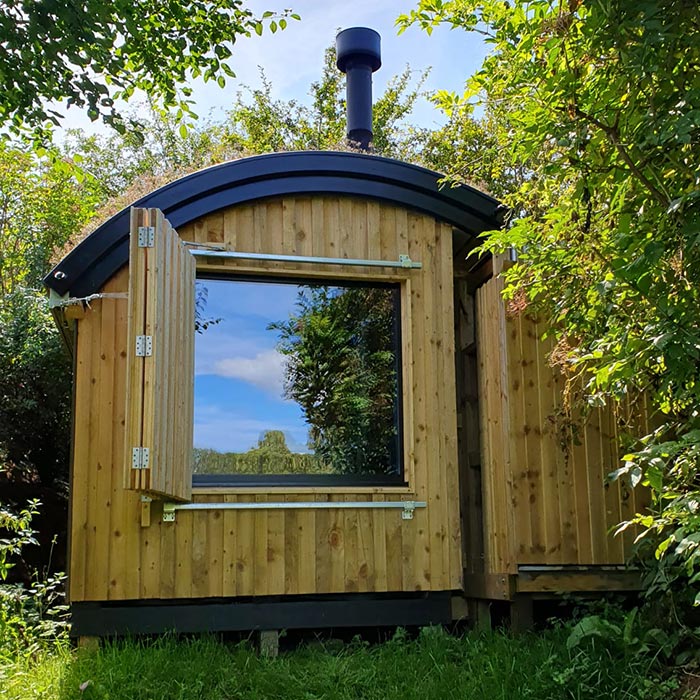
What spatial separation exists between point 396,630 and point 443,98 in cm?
288

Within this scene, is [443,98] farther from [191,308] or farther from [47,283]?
[47,283]

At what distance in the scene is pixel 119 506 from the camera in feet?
14.3

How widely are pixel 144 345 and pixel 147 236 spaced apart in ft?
1.77

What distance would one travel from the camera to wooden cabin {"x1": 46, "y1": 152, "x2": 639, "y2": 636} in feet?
14.3

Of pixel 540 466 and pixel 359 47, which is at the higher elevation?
pixel 359 47

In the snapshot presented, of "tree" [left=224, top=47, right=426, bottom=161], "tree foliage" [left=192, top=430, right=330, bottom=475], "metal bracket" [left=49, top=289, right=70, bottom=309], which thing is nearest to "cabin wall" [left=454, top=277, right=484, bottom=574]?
"tree foliage" [left=192, top=430, right=330, bottom=475]

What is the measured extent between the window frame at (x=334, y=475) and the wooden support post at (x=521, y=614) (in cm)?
87

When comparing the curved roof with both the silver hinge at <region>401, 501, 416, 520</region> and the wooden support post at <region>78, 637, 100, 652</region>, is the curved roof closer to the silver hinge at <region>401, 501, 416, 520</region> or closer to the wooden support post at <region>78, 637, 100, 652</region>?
the silver hinge at <region>401, 501, 416, 520</region>

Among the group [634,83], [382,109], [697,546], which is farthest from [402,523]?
[382,109]

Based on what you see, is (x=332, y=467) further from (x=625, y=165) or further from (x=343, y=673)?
(x=625, y=165)

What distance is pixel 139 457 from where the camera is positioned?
365 cm

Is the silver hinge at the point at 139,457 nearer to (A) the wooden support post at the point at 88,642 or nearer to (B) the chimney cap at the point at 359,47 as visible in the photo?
(A) the wooden support post at the point at 88,642

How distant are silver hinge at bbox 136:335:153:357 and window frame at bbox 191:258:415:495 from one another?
1.01 metres

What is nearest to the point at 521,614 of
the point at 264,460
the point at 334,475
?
the point at 334,475
